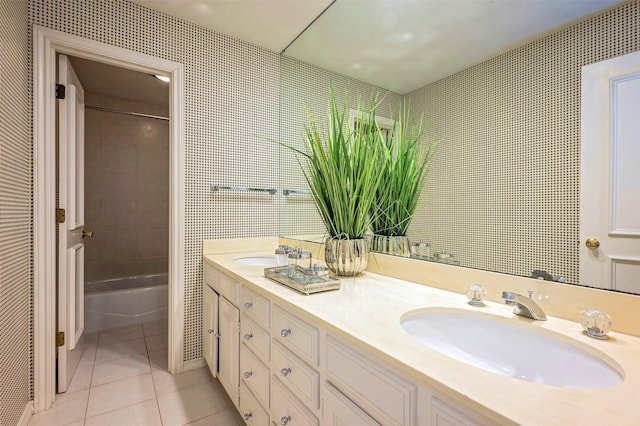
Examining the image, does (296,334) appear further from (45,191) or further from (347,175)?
(45,191)

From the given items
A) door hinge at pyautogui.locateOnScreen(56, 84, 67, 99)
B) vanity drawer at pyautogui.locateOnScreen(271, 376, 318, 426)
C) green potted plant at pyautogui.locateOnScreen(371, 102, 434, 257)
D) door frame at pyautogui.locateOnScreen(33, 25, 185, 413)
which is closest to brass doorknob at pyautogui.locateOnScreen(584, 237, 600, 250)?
green potted plant at pyautogui.locateOnScreen(371, 102, 434, 257)

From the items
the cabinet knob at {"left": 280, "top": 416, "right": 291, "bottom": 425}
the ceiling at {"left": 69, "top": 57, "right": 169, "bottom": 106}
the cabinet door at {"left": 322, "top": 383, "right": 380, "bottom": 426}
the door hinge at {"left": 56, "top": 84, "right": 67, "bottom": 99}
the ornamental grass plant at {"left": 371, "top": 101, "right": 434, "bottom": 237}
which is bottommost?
the cabinet knob at {"left": 280, "top": 416, "right": 291, "bottom": 425}

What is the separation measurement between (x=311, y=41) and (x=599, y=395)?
2172mm

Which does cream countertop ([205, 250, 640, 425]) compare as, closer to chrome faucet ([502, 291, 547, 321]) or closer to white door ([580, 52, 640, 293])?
chrome faucet ([502, 291, 547, 321])

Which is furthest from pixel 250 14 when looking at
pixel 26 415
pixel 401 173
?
pixel 26 415

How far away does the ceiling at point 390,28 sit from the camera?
1.03 m

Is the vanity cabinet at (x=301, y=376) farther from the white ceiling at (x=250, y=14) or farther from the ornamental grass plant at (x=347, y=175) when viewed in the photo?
the white ceiling at (x=250, y=14)

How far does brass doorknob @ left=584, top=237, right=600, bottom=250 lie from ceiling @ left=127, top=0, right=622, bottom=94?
628 mm

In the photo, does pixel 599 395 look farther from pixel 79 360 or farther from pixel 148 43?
pixel 79 360

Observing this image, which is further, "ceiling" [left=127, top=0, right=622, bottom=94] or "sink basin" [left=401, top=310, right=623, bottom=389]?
"ceiling" [left=127, top=0, right=622, bottom=94]

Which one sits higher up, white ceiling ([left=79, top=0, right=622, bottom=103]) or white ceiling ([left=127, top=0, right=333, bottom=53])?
white ceiling ([left=127, top=0, right=333, bottom=53])

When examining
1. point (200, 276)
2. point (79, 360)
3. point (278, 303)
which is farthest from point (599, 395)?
point (79, 360)

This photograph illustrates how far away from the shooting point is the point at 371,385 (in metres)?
0.68

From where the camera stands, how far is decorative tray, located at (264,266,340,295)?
1103 millimetres
